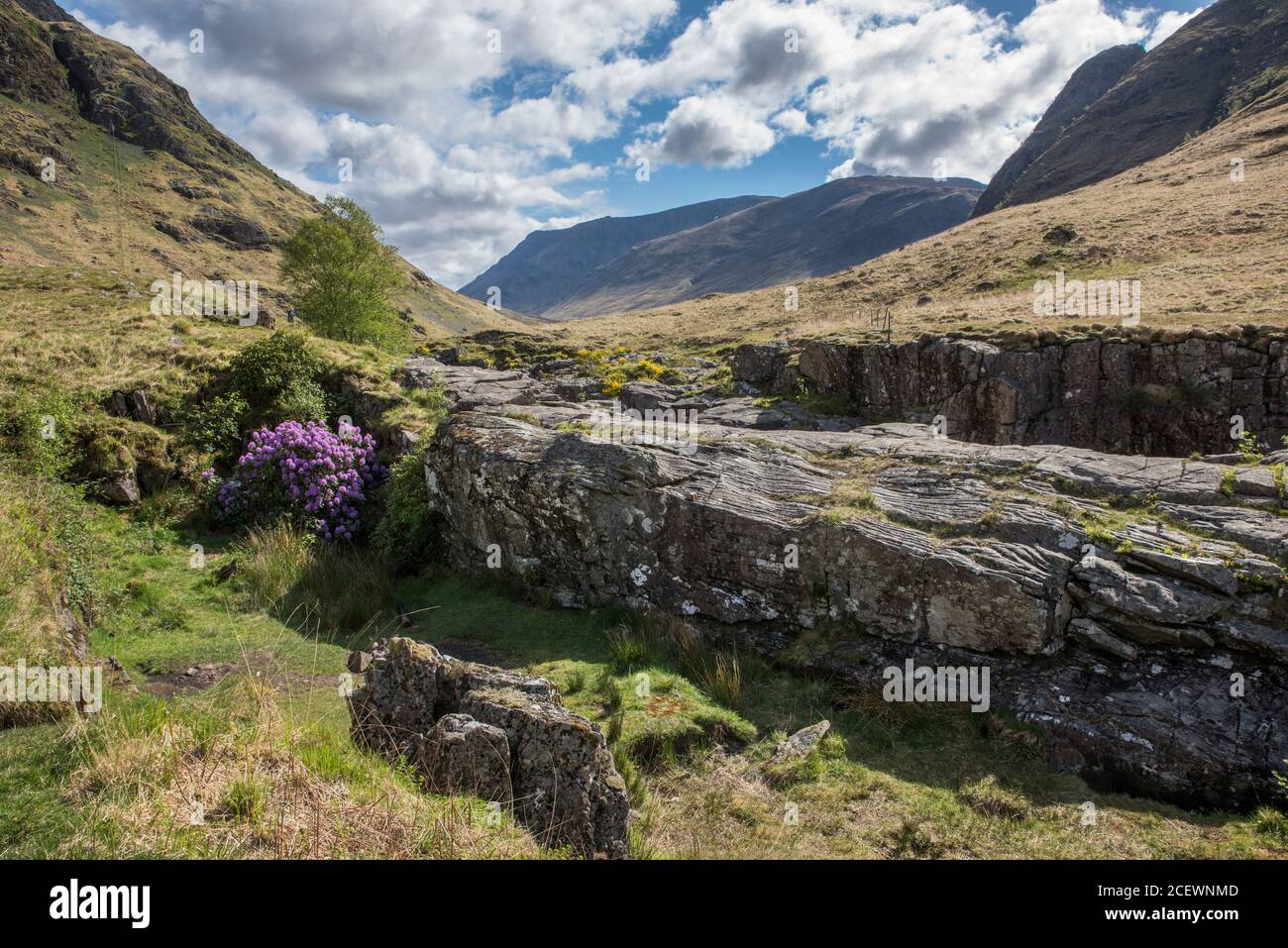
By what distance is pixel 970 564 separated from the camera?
8398 mm

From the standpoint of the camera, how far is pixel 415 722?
20.3ft

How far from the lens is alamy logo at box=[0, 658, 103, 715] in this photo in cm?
558

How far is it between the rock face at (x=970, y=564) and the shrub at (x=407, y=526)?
1.28m

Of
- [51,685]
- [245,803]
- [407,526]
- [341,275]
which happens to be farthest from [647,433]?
[341,275]

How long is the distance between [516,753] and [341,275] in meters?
30.1

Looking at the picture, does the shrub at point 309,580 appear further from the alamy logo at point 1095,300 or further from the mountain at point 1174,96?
the mountain at point 1174,96

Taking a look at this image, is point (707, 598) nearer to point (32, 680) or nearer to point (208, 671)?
point (208, 671)

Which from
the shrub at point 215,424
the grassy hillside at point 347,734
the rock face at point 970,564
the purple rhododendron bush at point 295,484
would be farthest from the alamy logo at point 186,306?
the rock face at point 970,564

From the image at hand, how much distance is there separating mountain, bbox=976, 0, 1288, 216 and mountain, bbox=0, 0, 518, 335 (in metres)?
102

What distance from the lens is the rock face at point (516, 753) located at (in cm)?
511

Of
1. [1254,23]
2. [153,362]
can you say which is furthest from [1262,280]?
[1254,23]

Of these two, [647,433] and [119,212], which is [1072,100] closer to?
[647,433]

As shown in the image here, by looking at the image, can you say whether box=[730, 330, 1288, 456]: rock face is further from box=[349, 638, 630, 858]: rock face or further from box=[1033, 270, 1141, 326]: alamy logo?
box=[349, 638, 630, 858]: rock face
